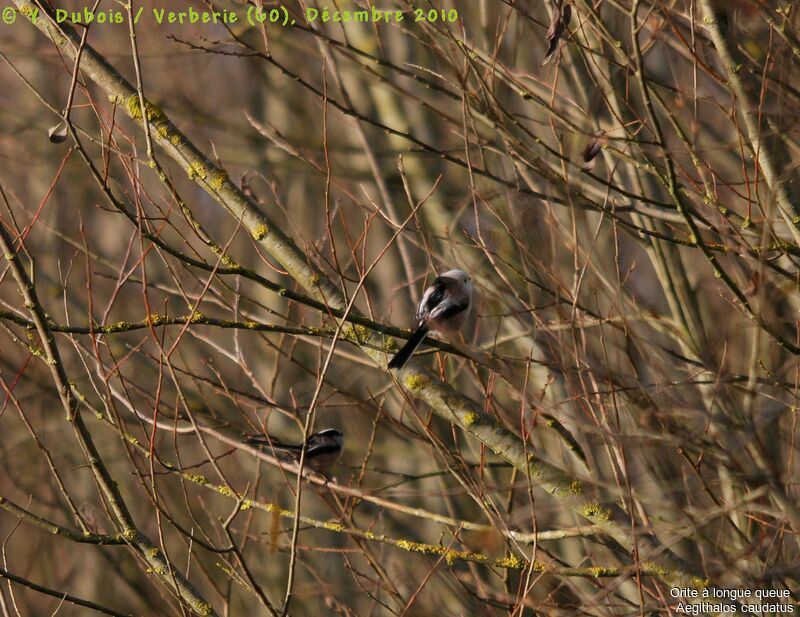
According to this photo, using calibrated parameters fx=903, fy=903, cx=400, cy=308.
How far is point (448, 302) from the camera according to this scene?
518 centimetres

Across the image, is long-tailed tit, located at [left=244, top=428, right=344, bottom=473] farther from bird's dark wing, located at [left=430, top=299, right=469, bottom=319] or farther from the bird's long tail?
the bird's long tail

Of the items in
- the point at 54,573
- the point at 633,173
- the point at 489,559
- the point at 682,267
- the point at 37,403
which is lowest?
the point at 54,573

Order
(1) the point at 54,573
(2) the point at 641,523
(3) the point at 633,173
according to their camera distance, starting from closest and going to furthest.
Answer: (2) the point at 641,523
(3) the point at 633,173
(1) the point at 54,573

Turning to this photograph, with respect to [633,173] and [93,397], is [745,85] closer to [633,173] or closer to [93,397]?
[633,173]

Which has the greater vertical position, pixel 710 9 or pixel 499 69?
pixel 710 9

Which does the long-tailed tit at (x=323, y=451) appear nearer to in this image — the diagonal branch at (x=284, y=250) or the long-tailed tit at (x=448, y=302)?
the long-tailed tit at (x=448, y=302)

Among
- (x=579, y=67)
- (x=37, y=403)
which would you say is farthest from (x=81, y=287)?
(x=579, y=67)

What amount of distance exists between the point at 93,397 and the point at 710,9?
9663mm

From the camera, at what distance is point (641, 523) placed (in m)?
3.78

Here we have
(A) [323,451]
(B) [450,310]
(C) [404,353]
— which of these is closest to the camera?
(C) [404,353]

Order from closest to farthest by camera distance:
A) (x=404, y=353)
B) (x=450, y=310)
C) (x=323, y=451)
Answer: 1. (x=404, y=353)
2. (x=450, y=310)
3. (x=323, y=451)

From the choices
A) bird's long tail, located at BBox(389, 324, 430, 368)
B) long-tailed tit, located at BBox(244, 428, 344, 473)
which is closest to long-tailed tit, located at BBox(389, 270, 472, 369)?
bird's long tail, located at BBox(389, 324, 430, 368)

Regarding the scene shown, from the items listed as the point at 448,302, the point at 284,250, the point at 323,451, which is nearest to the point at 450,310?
the point at 448,302

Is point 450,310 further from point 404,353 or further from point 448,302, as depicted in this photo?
point 404,353
